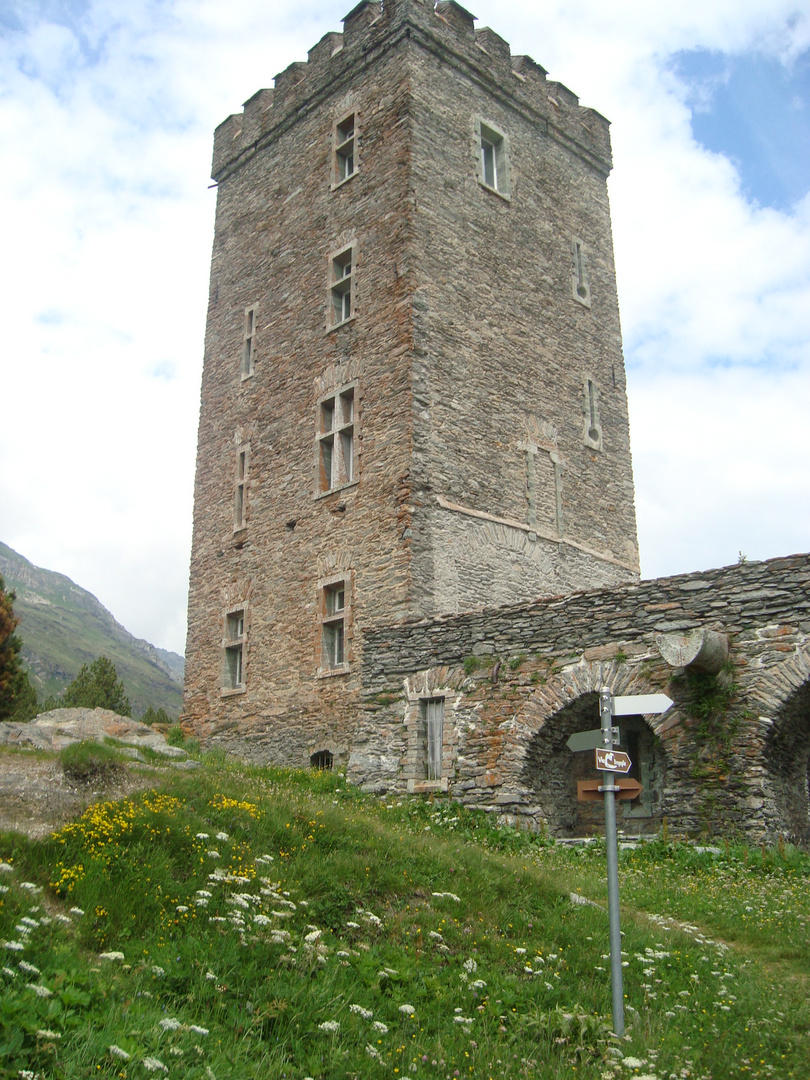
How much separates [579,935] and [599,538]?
44.7 ft

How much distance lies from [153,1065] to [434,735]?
31.8 ft

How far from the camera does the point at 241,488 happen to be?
2125cm

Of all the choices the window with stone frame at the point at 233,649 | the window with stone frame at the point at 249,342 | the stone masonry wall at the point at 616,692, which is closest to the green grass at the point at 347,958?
the stone masonry wall at the point at 616,692

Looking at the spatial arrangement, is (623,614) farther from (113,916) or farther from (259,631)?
(259,631)

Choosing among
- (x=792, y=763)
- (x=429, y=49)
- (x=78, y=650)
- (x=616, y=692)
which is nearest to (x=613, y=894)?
(x=616, y=692)

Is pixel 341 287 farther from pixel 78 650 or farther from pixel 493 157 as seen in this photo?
pixel 78 650

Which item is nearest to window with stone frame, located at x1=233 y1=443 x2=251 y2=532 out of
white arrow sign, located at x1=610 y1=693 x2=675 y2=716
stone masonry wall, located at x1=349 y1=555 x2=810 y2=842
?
stone masonry wall, located at x1=349 y1=555 x2=810 y2=842

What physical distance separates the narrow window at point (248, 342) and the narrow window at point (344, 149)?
3856 mm

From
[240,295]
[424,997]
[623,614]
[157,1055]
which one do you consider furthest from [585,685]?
[240,295]

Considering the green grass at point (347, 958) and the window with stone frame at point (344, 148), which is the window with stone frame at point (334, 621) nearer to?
Answer: the green grass at point (347, 958)

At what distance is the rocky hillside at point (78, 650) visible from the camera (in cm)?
12938

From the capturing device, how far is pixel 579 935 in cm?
779

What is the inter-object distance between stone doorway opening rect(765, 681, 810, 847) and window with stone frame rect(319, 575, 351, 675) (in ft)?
27.6

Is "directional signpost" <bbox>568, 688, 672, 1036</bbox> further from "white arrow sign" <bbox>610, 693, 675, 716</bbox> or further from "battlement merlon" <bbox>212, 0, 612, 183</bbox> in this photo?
"battlement merlon" <bbox>212, 0, 612, 183</bbox>
